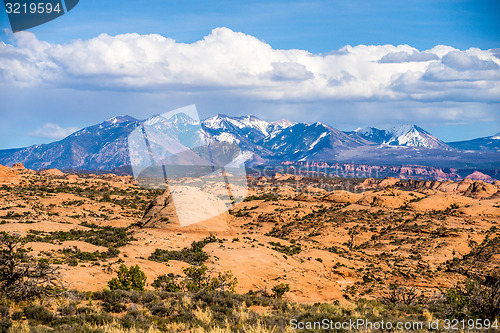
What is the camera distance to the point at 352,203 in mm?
74812

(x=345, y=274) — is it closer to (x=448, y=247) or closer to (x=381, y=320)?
(x=448, y=247)

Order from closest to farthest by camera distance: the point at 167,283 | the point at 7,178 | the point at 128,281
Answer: the point at 128,281 → the point at 167,283 → the point at 7,178

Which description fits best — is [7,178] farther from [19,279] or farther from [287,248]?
[19,279]

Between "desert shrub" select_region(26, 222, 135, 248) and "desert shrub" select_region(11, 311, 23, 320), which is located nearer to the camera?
"desert shrub" select_region(11, 311, 23, 320)

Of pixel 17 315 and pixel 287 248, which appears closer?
pixel 17 315

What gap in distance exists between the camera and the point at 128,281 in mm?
21125

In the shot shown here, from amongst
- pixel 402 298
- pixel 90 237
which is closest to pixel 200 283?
pixel 402 298

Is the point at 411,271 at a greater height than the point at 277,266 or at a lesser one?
lesser

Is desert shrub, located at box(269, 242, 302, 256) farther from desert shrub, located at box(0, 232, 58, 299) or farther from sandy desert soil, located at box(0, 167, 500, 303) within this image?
desert shrub, located at box(0, 232, 58, 299)

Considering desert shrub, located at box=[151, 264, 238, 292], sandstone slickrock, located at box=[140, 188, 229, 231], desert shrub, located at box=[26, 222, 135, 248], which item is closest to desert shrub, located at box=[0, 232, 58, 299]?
desert shrub, located at box=[151, 264, 238, 292]

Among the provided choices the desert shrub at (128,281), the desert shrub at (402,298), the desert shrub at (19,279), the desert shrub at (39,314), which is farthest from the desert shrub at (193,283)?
the desert shrub at (402,298)

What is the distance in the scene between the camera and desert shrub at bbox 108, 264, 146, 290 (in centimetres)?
2070

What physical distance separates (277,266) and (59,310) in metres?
20.6

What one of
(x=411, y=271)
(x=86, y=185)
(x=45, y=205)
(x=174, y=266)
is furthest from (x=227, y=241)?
(x=86, y=185)
